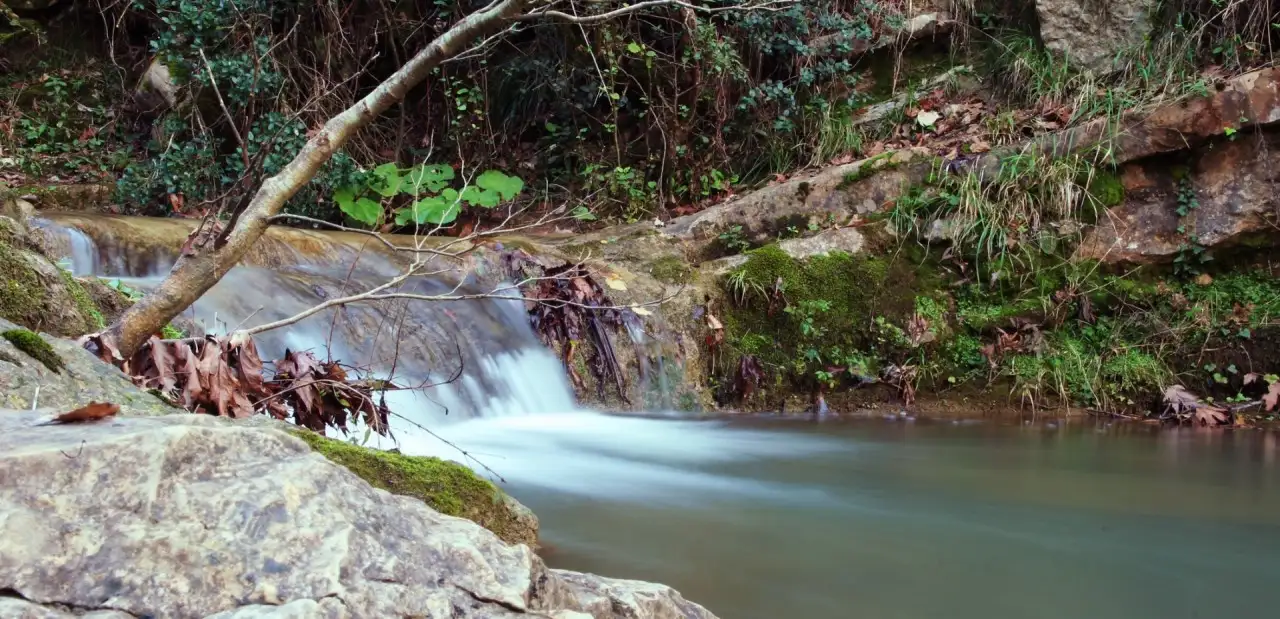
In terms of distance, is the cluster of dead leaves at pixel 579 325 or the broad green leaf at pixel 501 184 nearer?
the cluster of dead leaves at pixel 579 325

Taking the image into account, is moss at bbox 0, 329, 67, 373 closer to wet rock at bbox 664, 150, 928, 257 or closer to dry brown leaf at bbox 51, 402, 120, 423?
dry brown leaf at bbox 51, 402, 120, 423

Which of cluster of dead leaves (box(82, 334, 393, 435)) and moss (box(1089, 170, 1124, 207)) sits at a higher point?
moss (box(1089, 170, 1124, 207))

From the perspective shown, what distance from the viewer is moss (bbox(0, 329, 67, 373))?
1.96m

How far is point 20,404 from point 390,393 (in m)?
2.97

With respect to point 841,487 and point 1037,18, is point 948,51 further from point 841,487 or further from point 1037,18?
point 841,487

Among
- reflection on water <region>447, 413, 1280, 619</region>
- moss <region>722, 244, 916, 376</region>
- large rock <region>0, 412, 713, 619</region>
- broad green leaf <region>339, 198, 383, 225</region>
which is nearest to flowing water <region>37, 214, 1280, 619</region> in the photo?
reflection on water <region>447, 413, 1280, 619</region>

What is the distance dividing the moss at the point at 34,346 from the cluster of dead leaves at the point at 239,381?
439mm

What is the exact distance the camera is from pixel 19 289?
296cm

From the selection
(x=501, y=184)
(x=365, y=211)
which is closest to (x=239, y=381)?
(x=365, y=211)

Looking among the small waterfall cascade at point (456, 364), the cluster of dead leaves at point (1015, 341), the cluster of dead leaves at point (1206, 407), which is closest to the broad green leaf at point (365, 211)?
the small waterfall cascade at point (456, 364)

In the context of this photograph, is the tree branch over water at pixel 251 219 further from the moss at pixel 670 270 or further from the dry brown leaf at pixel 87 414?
the moss at pixel 670 270

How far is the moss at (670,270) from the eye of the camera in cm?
645

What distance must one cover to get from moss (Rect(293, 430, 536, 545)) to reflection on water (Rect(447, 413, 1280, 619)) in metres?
0.41

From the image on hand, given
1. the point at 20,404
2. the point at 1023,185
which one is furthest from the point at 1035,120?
the point at 20,404
